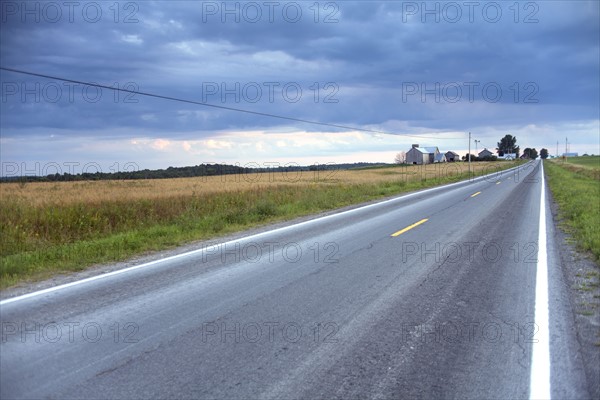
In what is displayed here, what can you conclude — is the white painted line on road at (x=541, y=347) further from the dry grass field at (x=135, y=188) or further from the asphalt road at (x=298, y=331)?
the dry grass field at (x=135, y=188)

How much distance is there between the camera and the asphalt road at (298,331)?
12.6ft

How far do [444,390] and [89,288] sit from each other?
17.3 ft

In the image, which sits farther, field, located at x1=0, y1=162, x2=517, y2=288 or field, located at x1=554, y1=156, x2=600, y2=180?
field, located at x1=554, y1=156, x2=600, y2=180

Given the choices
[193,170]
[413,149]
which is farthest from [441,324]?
[413,149]

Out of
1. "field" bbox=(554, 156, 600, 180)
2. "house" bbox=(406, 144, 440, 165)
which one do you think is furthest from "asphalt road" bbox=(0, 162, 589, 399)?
"house" bbox=(406, 144, 440, 165)

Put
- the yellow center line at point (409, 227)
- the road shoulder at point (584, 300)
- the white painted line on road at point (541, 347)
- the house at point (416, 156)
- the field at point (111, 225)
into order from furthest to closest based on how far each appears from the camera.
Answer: the house at point (416, 156) < the yellow center line at point (409, 227) < the field at point (111, 225) < the road shoulder at point (584, 300) < the white painted line on road at point (541, 347)

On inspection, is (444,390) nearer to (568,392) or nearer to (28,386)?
(568,392)

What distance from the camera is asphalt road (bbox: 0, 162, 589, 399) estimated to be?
12.6 ft

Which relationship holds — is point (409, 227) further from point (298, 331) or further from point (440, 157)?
point (440, 157)

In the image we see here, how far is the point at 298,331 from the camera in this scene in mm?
5035

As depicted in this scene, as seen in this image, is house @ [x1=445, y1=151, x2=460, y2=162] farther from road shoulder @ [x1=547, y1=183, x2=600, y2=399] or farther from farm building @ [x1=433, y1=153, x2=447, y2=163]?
road shoulder @ [x1=547, y1=183, x2=600, y2=399]

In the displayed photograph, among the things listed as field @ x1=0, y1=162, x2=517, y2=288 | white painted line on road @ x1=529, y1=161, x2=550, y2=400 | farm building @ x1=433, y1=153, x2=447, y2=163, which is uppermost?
farm building @ x1=433, y1=153, x2=447, y2=163

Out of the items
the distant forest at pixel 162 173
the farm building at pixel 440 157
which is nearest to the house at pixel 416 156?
the farm building at pixel 440 157

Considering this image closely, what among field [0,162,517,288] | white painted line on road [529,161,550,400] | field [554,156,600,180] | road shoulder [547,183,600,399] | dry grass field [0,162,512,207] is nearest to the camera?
white painted line on road [529,161,550,400]
